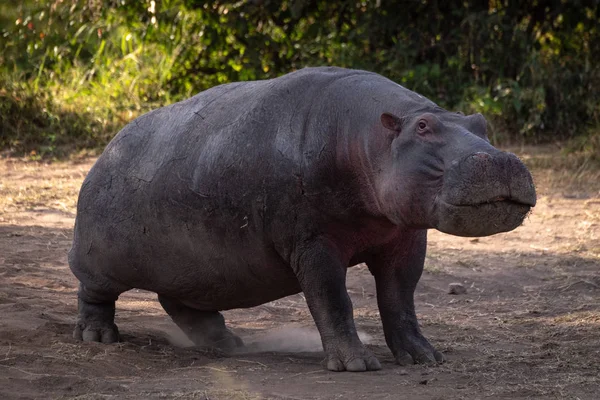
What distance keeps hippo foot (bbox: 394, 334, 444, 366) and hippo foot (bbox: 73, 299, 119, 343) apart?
1.37 meters

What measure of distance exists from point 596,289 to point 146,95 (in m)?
6.01

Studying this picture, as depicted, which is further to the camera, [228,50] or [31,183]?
[228,50]

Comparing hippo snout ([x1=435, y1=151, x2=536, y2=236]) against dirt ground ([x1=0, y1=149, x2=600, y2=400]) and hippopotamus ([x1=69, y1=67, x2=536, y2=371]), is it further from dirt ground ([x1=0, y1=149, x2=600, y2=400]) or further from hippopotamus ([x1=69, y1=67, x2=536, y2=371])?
dirt ground ([x1=0, y1=149, x2=600, y2=400])

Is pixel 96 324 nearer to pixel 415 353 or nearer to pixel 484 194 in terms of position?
pixel 415 353

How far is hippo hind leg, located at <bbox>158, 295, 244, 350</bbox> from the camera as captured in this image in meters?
5.09

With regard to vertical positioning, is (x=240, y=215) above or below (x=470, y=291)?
above

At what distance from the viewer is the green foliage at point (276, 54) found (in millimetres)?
10523

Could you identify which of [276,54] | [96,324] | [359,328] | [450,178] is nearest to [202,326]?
[96,324]

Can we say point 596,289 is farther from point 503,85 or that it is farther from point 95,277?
point 503,85

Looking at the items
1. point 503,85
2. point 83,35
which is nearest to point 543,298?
point 503,85

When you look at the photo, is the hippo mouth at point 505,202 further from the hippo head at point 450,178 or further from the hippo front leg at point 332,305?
the hippo front leg at point 332,305

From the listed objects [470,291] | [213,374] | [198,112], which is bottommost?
[470,291]

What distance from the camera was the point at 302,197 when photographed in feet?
13.9

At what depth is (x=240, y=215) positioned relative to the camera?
14.4ft
